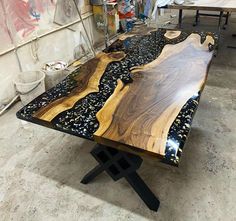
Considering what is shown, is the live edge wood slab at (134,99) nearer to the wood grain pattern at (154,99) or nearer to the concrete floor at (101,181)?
the wood grain pattern at (154,99)

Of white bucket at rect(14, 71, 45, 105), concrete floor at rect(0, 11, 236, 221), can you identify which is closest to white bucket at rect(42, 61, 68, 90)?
white bucket at rect(14, 71, 45, 105)

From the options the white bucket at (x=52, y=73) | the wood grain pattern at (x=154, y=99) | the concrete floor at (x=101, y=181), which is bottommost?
the concrete floor at (x=101, y=181)

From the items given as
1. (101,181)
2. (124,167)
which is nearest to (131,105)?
(124,167)

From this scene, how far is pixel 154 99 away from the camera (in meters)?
1.29

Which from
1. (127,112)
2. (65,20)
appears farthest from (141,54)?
(65,20)

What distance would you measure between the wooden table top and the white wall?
1292 millimetres

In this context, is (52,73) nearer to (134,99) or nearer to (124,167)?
(134,99)

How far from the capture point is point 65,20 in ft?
9.78

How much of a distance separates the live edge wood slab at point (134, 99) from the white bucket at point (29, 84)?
795mm

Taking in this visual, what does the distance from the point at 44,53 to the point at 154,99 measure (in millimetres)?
1910

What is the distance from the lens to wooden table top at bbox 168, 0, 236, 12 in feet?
8.86

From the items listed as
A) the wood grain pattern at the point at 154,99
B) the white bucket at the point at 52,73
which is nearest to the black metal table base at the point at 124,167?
the wood grain pattern at the point at 154,99

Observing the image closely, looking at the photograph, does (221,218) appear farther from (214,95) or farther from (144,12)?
(144,12)

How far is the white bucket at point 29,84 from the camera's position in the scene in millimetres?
2248
